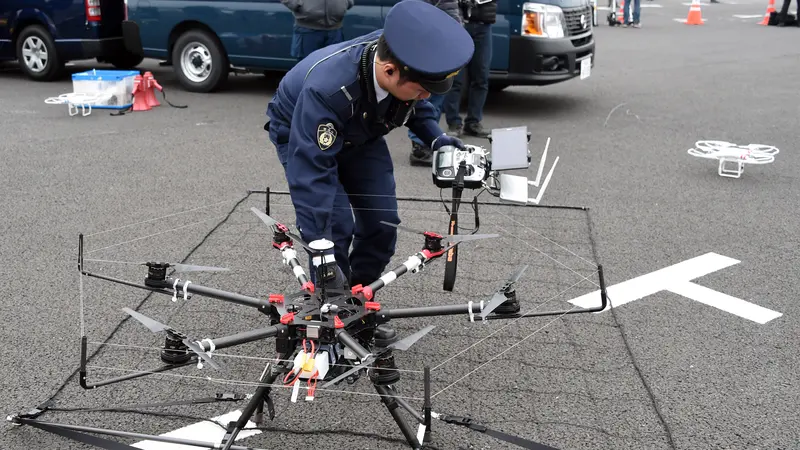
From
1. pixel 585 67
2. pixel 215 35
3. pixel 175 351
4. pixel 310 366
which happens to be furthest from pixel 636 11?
pixel 175 351

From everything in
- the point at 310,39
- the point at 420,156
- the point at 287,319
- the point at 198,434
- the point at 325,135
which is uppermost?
the point at 310,39

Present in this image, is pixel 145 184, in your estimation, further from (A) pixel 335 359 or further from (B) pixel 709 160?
(B) pixel 709 160

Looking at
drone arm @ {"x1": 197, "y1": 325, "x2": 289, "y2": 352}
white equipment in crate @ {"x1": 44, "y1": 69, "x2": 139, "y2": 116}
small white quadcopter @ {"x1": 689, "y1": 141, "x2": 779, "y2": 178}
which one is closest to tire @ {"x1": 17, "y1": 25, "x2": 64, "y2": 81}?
white equipment in crate @ {"x1": 44, "y1": 69, "x2": 139, "y2": 116}

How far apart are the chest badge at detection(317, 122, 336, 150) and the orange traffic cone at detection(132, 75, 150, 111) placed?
6162 millimetres

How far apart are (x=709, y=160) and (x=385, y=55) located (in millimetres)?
4894

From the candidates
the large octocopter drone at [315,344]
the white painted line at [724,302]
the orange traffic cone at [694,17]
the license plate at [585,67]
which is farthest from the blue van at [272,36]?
the orange traffic cone at [694,17]

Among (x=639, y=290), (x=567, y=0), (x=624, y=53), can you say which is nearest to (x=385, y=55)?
(x=639, y=290)

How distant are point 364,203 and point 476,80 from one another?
382 centimetres

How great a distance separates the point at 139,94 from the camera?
8.54m

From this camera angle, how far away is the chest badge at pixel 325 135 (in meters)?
2.90

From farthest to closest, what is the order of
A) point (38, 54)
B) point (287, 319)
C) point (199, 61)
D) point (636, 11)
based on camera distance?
point (636, 11)
point (38, 54)
point (199, 61)
point (287, 319)

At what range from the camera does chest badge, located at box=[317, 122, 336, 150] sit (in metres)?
2.90

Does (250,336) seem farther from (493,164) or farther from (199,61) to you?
(199,61)

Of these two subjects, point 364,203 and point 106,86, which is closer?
point 364,203
